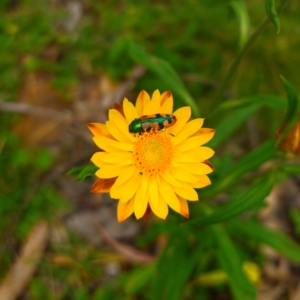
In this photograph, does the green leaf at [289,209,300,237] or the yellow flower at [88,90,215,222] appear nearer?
the yellow flower at [88,90,215,222]

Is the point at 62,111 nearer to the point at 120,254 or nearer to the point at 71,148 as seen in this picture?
the point at 71,148

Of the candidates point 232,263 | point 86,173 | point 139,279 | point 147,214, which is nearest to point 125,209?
point 147,214

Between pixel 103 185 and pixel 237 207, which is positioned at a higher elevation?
pixel 103 185

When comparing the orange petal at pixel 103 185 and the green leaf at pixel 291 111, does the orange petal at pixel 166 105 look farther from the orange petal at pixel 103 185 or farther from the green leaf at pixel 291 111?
the green leaf at pixel 291 111

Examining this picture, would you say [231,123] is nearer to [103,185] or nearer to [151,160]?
[151,160]

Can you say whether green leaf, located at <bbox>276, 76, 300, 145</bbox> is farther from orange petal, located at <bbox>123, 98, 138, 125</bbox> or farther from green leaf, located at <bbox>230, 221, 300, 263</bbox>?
green leaf, located at <bbox>230, 221, 300, 263</bbox>

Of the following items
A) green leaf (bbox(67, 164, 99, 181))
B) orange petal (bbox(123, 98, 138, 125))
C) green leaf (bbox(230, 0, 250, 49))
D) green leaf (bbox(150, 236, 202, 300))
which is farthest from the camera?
green leaf (bbox(150, 236, 202, 300))

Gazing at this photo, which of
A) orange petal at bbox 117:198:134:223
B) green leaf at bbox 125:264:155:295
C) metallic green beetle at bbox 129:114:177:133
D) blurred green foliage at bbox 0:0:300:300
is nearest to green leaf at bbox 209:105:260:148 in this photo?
blurred green foliage at bbox 0:0:300:300

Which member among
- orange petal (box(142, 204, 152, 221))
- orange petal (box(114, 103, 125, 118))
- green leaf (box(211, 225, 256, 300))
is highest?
orange petal (box(114, 103, 125, 118))
